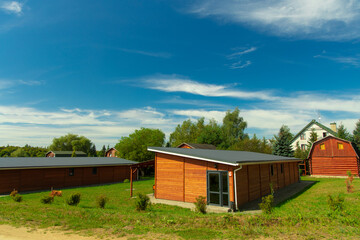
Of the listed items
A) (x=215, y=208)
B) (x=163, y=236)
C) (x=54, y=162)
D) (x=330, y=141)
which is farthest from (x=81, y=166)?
(x=330, y=141)

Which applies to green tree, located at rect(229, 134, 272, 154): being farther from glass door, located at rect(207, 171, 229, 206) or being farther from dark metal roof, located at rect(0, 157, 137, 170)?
glass door, located at rect(207, 171, 229, 206)

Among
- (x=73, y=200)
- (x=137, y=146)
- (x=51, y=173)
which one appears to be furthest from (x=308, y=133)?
(x=73, y=200)

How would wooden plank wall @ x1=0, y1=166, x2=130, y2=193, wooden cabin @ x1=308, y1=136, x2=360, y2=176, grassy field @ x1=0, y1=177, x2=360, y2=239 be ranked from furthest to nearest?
wooden cabin @ x1=308, y1=136, x2=360, y2=176 < wooden plank wall @ x1=0, y1=166, x2=130, y2=193 < grassy field @ x1=0, y1=177, x2=360, y2=239

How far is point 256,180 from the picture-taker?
15.7 metres

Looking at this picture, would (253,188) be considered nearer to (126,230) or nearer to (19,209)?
(126,230)

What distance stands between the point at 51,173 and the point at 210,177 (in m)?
20.0

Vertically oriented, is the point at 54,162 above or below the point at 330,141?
below

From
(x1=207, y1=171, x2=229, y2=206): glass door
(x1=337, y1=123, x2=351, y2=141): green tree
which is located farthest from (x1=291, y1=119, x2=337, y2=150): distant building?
(x1=207, y1=171, x2=229, y2=206): glass door

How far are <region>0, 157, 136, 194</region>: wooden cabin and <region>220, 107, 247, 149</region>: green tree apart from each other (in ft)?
114

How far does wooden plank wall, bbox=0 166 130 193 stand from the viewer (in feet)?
72.5

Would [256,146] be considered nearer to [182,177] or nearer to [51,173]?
[182,177]

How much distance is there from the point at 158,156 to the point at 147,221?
7373 millimetres

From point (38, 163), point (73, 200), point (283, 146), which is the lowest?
point (73, 200)

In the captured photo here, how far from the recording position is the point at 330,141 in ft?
100
